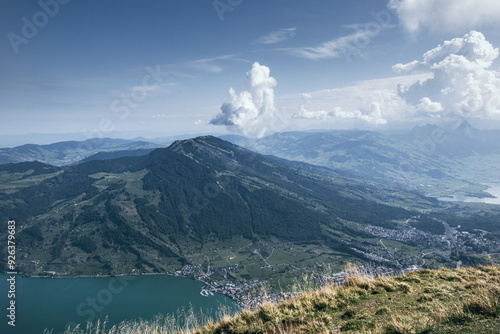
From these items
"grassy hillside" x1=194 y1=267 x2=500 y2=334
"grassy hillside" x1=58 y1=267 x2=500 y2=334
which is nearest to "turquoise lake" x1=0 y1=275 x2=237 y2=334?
"grassy hillside" x1=58 y1=267 x2=500 y2=334

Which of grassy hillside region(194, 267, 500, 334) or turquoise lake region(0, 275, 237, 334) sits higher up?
grassy hillside region(194, 267, 500, 334)

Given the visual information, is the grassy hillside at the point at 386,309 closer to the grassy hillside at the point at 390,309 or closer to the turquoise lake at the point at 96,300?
the grassy hillside at the point at 390,309

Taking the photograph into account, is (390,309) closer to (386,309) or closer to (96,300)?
(386,309)

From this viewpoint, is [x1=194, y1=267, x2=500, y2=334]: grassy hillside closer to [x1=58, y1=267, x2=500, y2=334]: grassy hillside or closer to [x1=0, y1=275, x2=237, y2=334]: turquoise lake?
[x1=58, y1=267, x2=500, y2=334]: grassy hillside

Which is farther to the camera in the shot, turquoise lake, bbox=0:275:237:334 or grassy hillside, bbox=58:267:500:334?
turquoise lake, bbox=0:275:237:334

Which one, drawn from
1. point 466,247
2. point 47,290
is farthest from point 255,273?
point 466,247

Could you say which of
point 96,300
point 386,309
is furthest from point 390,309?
point 96,300
